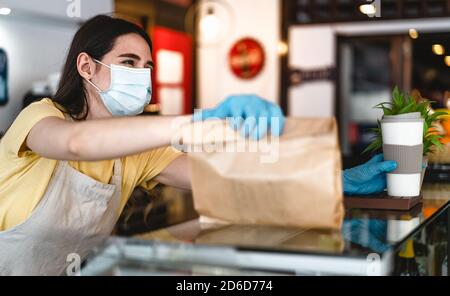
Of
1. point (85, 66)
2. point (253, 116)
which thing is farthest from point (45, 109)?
point (253, 116)

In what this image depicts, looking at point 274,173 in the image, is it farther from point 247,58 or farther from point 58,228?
point 247,58

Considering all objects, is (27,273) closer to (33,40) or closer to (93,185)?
(93,185)

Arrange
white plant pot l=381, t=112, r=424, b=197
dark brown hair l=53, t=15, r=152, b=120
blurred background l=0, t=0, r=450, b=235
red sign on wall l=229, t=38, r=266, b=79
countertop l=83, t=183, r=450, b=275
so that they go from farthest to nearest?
red sign on wall l=229, t=38, r=266, b=79 < blurred background l=0, t=0, r=450, b=235 < dark brown hair l=53, t=15, r=152, b=120 < white plant pot l=381, t=112, r=424, b=197 < countertop l=83, t=183, r=450, b=275

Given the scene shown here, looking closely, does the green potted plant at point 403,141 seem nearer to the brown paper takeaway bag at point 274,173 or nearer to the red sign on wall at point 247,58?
the brown paper takeaway bag at point 274,173

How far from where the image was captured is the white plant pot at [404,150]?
1648 millimetres

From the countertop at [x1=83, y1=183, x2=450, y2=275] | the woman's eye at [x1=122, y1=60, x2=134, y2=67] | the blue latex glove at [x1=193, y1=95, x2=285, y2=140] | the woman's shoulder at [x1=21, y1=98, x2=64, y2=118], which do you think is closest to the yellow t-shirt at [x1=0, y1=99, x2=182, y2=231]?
the woman's shoulder at [x1=21, y1=98, x2=64, y2=118]

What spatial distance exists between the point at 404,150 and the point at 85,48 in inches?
39.4

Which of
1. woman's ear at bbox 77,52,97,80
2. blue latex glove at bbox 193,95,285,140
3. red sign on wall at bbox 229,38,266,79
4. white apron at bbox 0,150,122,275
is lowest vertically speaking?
white apron at bbox 0,150,122,275

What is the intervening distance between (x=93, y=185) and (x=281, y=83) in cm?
553

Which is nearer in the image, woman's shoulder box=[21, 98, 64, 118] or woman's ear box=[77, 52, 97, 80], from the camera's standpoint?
woman's shoulder box=[21, 98, 64, 118]

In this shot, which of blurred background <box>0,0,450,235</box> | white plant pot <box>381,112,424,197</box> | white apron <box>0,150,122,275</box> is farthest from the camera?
blurred background <box>0,0,450,235</box>

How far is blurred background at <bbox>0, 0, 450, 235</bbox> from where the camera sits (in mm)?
6594

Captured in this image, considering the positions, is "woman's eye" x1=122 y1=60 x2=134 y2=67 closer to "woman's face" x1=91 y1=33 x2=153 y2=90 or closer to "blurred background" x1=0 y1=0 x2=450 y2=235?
"woman's face" x1=91 y1=33 x2=153 y2=90

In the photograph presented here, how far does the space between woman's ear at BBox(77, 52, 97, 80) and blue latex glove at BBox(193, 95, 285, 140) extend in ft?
2.83
